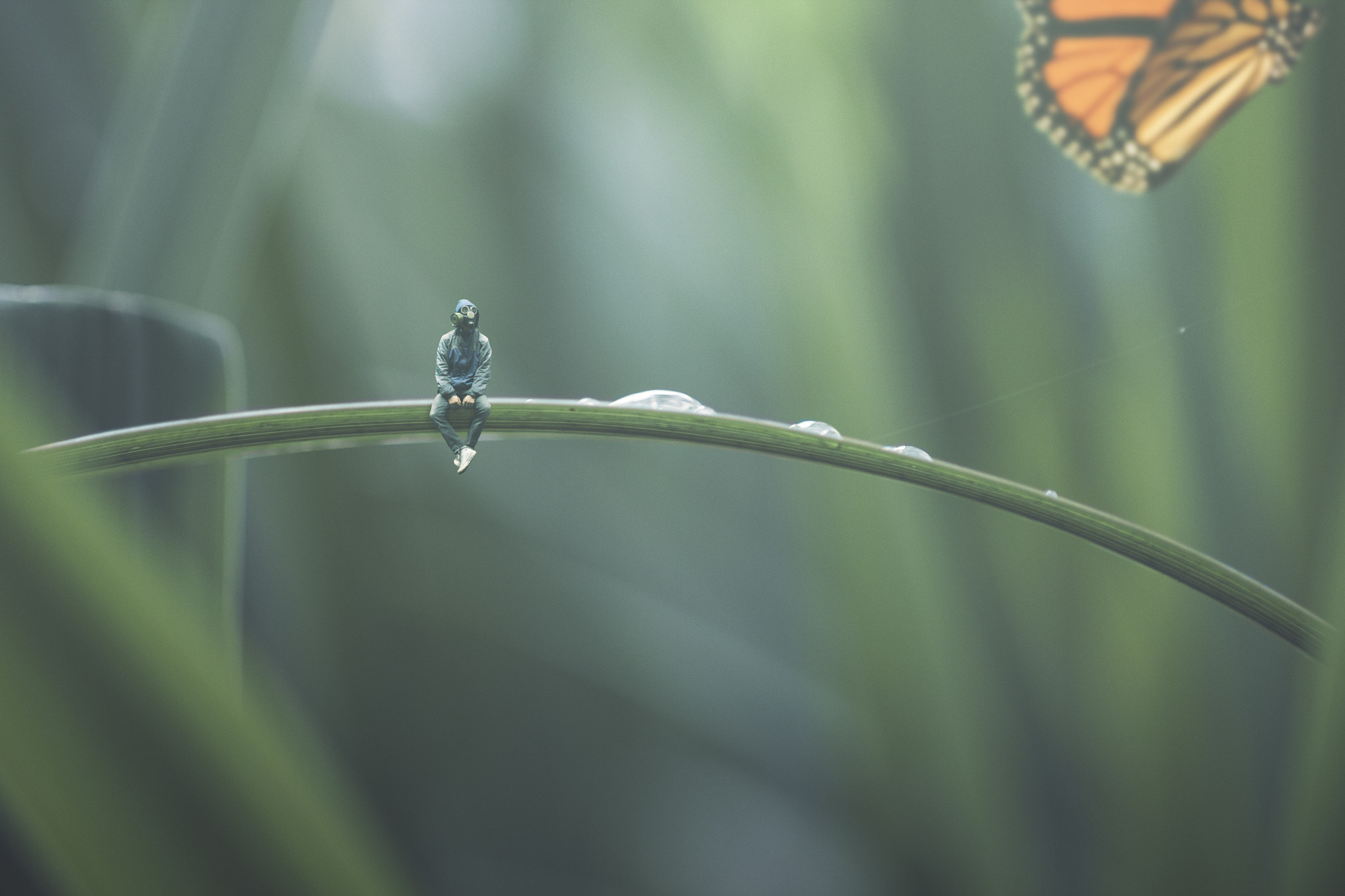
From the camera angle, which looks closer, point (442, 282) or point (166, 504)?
point (166, 504)

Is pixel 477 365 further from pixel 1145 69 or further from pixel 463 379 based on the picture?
pixel 1145 69

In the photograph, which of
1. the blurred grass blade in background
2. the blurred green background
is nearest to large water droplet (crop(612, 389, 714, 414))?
the blurred grass blade in background

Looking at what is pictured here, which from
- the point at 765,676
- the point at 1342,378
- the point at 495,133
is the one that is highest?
the point at 495,133

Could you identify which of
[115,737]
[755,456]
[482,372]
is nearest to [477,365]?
[482,372]

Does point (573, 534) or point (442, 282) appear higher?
point (442, 282)

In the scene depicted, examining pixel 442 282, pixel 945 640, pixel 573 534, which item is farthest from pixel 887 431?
pixel 442 282

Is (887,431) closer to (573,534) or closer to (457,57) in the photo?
(573,534)

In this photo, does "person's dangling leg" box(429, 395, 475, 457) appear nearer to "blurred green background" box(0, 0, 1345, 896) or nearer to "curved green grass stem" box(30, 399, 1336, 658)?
"curved green grass stem" box(30, 399, 1336, 658)

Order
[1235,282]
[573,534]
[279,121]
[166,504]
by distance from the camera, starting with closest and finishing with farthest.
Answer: [166,504] < [279,121] < [1235,282] < [573,534]

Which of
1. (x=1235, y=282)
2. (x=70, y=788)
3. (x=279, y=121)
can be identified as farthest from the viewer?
(x=1235, y=282)
